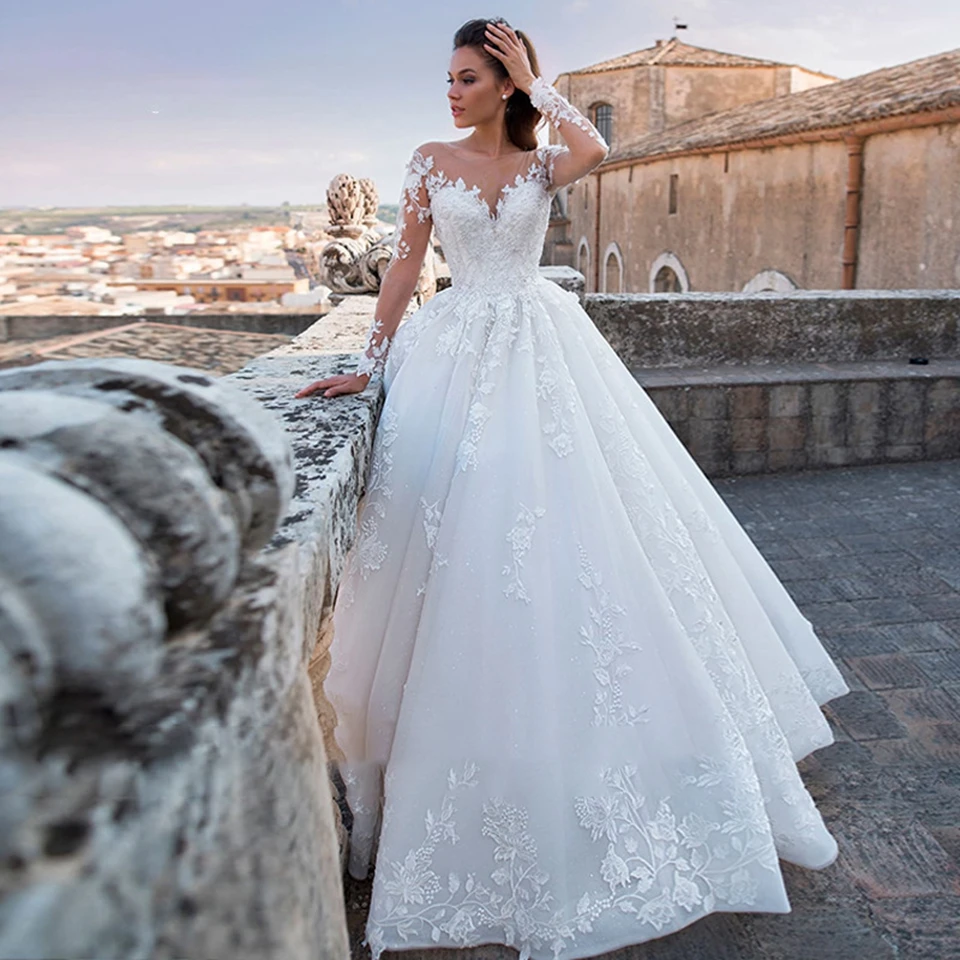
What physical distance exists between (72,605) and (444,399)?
4.99 feet

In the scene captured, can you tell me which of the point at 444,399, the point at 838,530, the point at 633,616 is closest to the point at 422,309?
the point at 444,399

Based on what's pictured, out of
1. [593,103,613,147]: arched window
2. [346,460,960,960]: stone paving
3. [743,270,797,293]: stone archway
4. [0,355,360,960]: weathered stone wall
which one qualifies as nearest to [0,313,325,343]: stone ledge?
[743,270,797,293]: stone archway

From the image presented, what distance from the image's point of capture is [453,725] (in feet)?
5.37

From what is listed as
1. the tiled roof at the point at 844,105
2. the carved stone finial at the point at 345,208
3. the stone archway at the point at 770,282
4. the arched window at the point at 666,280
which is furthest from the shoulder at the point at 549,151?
the arched window at the point at 666,280

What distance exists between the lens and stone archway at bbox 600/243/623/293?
20.0 meters

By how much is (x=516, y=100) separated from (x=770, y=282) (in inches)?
448

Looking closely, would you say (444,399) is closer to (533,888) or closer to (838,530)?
(533,888)

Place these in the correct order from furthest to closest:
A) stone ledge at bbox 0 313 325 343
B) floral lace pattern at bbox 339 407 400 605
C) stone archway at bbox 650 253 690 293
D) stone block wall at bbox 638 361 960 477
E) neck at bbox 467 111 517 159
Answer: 1. stone archway at bbox 650 253 690 293
2. stone ledge at bbox 0 313 325 343
3. stone block wall at bbox 638 361 960 477
4. neck at bbox 467 111 517 159
5. floral lace pattern at bbox 339 407 400 605

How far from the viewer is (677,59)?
2588 centimetres

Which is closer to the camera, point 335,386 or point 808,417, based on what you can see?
point 335,386

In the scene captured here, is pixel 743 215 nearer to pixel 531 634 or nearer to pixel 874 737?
pixel 874 737

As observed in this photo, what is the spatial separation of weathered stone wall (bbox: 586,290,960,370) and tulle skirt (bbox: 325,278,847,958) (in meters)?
3.30

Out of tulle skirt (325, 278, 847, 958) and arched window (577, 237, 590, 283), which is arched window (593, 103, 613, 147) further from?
tulle skirt (325, 278, 847, 958)

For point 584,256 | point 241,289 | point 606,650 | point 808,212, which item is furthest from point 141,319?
point 241,289
